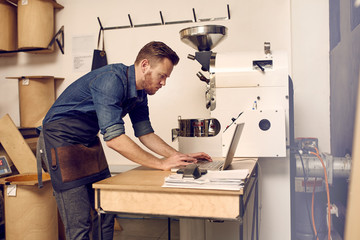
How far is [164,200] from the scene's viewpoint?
4.34 ft

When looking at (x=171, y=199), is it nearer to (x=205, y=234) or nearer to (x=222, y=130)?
(x=222, y=130)

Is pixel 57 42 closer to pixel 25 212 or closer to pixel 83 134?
pixel 25 212

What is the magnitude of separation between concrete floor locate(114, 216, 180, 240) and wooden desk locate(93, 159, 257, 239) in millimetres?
1728

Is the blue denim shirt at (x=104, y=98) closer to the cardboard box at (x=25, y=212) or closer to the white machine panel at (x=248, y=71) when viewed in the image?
the white machine panel at (x=248, y=71)

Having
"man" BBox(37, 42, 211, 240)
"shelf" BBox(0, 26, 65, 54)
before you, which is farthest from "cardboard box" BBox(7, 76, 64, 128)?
"man" BBox(37, 42, 211, 240)

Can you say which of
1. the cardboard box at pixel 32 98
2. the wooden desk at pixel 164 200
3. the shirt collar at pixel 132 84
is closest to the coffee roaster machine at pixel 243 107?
the shirt collar at pixel 132 84

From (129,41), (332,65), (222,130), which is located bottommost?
(222,130)

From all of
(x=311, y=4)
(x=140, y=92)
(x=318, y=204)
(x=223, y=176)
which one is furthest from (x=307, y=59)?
(x=223, y=176)

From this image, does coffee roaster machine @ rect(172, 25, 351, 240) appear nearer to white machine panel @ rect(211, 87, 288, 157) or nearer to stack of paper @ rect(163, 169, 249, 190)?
white machine panel @ rect(211, 87, 288, 157)

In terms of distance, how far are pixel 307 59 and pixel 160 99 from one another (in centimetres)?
124

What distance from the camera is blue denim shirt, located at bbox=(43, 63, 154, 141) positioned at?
1.53m

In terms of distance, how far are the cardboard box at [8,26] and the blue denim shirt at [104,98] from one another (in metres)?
1.93

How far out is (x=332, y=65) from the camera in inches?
102

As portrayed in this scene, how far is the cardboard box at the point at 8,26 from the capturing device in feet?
10.5
